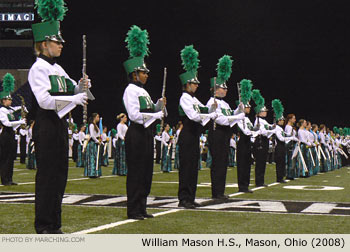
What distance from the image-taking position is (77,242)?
3.88 metres

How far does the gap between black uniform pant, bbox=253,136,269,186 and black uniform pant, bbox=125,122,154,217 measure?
6.29 m

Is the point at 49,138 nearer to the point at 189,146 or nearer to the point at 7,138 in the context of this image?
the point at 189,146

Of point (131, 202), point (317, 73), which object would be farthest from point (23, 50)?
point (131, 202)

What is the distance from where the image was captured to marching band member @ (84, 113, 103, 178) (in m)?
14.4

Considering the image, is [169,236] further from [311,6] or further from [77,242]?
[311,6]

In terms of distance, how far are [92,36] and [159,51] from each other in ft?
11.1

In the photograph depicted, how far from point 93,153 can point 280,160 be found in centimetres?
514

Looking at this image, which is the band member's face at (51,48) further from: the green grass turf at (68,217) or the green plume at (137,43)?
the green plume at (137,43)

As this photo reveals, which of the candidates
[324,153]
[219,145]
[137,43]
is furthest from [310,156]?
[137,43]

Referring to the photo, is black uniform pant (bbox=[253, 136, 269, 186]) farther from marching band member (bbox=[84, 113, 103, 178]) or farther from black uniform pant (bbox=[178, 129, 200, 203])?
black uniform pant (bbox=[178, 129, 200, 203])

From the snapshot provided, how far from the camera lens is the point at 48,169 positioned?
4516mm

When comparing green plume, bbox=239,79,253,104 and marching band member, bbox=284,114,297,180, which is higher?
green plume, bbox=239,79,253,104

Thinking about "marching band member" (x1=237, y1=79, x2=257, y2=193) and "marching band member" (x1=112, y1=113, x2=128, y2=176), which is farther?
"marching band member" (x1=112, y1=113, x2=128, y2=176)

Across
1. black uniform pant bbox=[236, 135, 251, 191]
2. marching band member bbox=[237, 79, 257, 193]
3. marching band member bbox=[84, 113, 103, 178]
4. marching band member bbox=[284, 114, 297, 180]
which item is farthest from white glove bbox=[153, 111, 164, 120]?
marching band member bbox=[284, 114, 297, 180]
